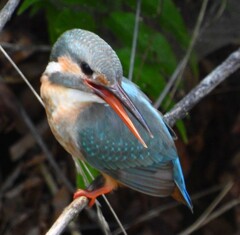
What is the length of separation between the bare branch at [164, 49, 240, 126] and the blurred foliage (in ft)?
0.75

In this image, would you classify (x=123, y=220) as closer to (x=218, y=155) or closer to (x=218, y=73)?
(x=218, y=155)

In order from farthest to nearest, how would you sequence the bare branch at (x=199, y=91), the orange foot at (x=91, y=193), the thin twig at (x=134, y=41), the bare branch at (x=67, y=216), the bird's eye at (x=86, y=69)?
the thin twig at (x=134, y=41) → the bare branch at (x=199, y=91) → the orange foot at (x=91, y=193) → the bird's eye at (x=86, y=69) → the bare branch at (x=67, y=216)

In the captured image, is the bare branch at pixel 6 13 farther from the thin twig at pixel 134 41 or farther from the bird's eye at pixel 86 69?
the thin twig at pixel 134 41

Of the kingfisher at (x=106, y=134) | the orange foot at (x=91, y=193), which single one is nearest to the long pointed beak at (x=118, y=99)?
the kingfisher at (x=106, y=134)

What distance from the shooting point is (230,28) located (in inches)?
162

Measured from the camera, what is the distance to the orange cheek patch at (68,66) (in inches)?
108

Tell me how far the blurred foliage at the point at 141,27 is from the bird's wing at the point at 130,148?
281 millimetres

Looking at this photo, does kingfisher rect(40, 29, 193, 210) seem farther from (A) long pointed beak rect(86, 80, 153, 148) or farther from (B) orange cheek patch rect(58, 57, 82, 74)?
(A) long pointed beak rect(86, 80, 153, 148)

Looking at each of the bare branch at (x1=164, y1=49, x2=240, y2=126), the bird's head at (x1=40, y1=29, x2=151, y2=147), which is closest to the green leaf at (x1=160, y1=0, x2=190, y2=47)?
the bare branch at (x1=164, y1=49, x2=240, y2=126)

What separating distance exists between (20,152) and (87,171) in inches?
50.4

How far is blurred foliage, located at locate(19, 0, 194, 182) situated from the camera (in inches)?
133

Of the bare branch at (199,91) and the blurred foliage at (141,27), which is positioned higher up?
the blurred foliage at (141,27)

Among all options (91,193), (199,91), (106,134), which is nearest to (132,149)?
(106,134)

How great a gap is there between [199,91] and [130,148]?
1.23ft
